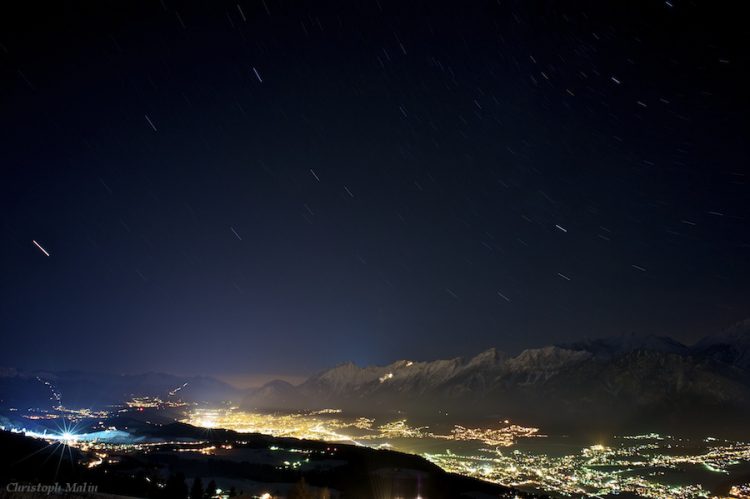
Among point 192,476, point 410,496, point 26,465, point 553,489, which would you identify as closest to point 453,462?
point 553,489

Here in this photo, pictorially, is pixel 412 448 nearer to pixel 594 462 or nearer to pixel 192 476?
pixel 594 462

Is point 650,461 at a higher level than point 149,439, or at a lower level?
lower

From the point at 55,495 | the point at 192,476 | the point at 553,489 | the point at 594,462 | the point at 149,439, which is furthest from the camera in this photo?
the point at 594,462

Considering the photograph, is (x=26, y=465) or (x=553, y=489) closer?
(x=26, y=465)

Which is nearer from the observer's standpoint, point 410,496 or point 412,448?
point 410,496

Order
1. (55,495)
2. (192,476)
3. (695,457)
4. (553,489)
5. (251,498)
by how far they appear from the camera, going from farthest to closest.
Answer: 1. (695,457)
2. (553,489)
3. (192,476)
4. (251,498)
5. (55,495)

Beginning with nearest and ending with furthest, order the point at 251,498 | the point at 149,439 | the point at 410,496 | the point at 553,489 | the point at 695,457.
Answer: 1. the point at 251,498
2. the point at 410,496
3. the point at 553,489
4. the point at 149,439
5. the point at 695,457

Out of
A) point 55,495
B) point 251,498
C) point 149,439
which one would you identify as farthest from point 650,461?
point 55,495

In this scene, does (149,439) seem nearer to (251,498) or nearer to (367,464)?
(367,464)

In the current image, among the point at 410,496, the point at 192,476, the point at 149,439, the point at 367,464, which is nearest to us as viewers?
the point at 410,496
